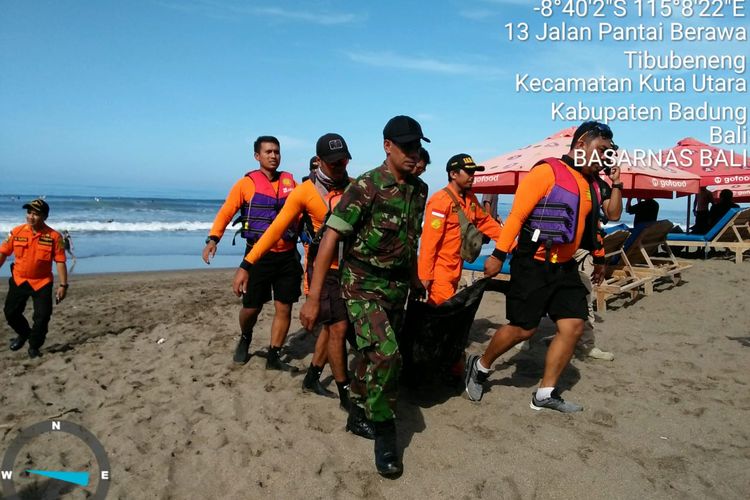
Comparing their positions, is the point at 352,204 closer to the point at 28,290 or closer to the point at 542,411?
the point at 542,411

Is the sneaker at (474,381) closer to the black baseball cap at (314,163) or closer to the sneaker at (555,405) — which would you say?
the sneaker at (555,405)

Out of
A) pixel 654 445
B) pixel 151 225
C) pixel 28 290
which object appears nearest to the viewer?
pixel 654 445

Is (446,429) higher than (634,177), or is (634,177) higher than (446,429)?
(634,177)

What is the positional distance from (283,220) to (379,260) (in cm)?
97

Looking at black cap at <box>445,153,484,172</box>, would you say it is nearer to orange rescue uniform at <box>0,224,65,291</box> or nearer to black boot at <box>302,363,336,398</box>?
black boot at <box>302,363,336,398</box>

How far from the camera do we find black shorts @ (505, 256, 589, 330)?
368cm

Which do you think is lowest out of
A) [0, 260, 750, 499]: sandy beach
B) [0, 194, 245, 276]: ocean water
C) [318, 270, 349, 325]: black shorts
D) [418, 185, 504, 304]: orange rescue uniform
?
[0, 194, 245, 276]: ocean water

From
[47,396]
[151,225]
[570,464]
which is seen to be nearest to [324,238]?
[570,464]

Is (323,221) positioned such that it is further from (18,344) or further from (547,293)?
(18,344)

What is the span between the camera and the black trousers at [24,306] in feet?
18.8

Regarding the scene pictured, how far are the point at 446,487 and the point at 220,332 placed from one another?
13.1 ft

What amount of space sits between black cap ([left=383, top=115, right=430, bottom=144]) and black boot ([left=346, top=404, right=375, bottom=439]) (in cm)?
171

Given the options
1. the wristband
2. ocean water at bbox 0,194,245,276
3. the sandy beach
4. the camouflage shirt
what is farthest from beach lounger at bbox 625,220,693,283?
ocean water at bbox 0,194,245,276

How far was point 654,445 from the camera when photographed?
Answer: 335 centimetres
